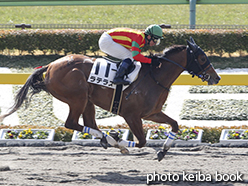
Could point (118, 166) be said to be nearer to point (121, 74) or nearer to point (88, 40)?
point (121, 74)

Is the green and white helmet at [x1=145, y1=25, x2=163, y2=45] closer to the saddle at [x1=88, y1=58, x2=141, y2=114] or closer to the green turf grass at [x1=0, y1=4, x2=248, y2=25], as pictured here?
the saddle at [x1=88, y1=58, x2=141, y2=114]

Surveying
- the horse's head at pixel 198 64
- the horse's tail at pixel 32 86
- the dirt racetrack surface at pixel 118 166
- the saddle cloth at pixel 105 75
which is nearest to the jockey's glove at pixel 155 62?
the saddle cloth at pixel 105 75

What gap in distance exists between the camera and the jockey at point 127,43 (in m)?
5.77

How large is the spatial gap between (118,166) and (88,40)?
7258mm

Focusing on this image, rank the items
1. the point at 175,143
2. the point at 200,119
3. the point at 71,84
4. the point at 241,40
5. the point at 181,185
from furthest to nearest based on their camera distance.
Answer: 1. the point at 241,40
2. the point at 200,119
3. the point at 175,143
4. the point at 71,84
5. the point at 181,185

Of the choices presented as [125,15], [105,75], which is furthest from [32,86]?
[125,15]

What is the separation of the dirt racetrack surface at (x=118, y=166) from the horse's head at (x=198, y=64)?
1.25 meters

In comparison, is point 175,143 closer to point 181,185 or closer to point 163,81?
point 163,81

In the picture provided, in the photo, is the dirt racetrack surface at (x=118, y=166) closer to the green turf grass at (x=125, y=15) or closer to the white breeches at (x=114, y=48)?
the white breeches at (x=114, y=48)

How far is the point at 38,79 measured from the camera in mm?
6266

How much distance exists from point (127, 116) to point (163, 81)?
751mm

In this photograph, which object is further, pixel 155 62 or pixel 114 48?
pixel 155 62

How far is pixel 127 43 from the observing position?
19.5 feet

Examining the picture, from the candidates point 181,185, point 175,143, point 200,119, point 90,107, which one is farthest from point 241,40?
point 181,185
